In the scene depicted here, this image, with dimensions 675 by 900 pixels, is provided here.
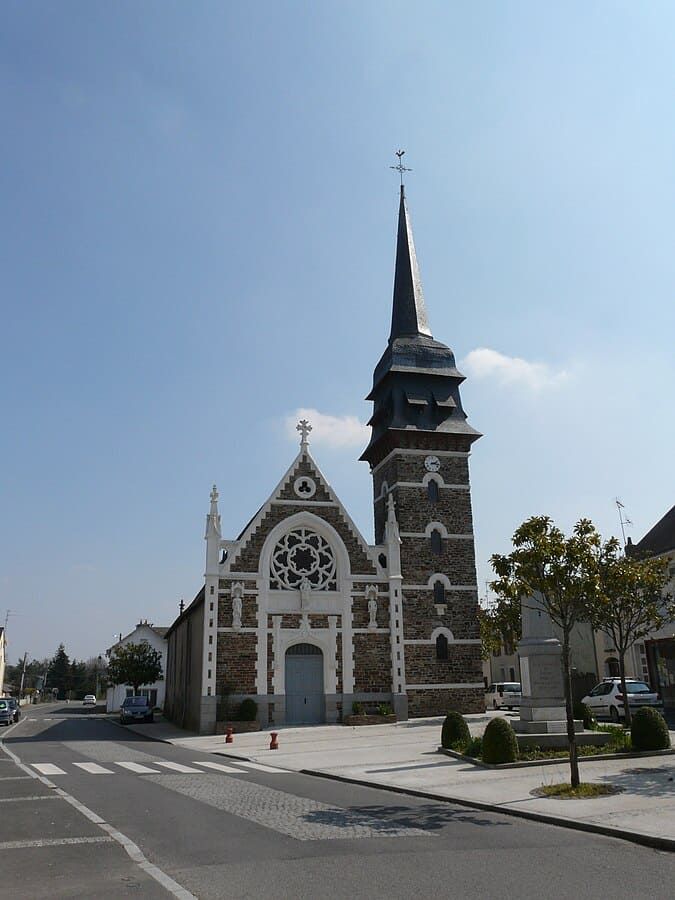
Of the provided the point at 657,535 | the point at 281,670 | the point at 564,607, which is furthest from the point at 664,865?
Result: the point at 657,535

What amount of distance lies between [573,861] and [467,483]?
99.1 feet

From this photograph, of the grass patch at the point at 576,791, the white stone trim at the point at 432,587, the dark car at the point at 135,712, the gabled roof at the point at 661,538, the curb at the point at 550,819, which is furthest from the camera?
the dark car at the point at 135,712

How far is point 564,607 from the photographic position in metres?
13.6

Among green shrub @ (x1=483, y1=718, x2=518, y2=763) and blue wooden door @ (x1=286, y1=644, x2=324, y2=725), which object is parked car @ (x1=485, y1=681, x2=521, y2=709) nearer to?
blue wooden door @ (x1=286, y1=644, x2=324, y2=725)

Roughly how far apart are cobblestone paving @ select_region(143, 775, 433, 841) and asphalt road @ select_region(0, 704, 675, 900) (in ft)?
0.09

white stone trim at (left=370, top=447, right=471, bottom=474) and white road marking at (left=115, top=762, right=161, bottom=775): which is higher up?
white stone trim at (left=370, top=447, right=471, bottom=474)

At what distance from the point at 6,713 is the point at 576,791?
126ft

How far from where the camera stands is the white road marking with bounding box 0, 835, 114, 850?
8742 mm

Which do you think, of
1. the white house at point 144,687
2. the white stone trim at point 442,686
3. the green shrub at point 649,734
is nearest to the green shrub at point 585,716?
the green shrub at point 649,734

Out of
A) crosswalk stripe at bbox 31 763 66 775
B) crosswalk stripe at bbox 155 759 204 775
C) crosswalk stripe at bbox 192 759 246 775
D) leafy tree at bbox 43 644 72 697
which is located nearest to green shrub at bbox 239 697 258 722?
crosswalk stripe at bbox 192 759 246 775

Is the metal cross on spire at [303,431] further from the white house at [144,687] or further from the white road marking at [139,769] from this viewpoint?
the white house at [144,687]

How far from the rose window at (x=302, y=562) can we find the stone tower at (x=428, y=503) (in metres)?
3.60

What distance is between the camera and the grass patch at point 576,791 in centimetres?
1190

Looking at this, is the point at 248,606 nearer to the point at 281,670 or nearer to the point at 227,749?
the point at 281,670
